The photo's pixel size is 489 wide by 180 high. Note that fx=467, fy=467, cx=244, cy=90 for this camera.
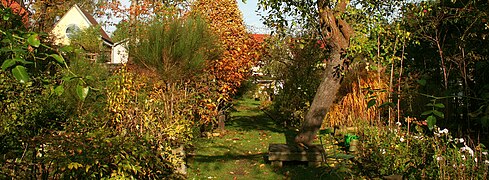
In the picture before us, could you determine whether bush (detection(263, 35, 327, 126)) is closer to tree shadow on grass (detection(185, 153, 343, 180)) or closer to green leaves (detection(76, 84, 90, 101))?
tree shadow on grass (detection(185, 153, 343, 180))

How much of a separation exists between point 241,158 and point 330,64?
2.49 meters

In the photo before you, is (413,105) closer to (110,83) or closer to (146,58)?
(146,58)

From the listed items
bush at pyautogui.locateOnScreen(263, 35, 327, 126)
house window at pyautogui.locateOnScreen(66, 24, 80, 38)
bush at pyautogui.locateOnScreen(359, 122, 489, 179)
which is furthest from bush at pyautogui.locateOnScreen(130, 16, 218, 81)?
house window at pyautogui.locateOnScreen(66, 24, 80, 38)

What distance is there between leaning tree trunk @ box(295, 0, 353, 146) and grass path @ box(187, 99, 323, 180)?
107 cm

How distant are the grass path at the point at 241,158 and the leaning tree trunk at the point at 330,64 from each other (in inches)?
42.0

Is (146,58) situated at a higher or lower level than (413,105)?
higher

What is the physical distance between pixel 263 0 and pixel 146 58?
8.30 feet

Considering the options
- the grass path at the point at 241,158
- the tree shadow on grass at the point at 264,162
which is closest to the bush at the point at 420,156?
the tree shadow on grass at the point at 264,162

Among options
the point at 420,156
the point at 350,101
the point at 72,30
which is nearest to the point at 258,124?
the point at 350,101

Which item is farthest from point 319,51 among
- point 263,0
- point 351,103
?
point 263,0

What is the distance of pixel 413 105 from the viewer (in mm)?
10859

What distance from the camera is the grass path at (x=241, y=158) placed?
7.25 meters

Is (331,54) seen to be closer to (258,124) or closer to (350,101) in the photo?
(350,101)

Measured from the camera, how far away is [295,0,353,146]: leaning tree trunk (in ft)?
29.1
